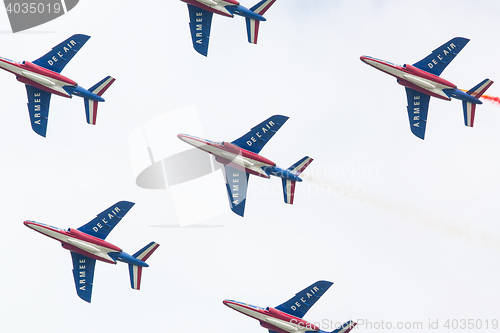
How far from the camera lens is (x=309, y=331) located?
9731 cm

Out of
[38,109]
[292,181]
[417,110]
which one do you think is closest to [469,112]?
[417,110]

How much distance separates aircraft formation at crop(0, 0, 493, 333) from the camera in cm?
9794

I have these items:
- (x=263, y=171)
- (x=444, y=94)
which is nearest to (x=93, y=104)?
(x=263, y=171)

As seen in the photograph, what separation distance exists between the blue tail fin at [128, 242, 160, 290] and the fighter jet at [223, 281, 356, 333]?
11286 millimetres

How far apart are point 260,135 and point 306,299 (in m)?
21.1

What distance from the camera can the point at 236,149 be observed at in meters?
100

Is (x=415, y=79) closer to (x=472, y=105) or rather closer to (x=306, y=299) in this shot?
(x=472, y=105)

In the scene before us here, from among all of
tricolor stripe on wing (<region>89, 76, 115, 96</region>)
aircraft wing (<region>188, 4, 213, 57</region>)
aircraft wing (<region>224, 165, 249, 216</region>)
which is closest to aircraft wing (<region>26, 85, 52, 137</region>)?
tricolor stripe on wing (<region>89, 76, 115, 96</region>)

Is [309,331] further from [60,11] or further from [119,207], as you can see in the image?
[60,11]

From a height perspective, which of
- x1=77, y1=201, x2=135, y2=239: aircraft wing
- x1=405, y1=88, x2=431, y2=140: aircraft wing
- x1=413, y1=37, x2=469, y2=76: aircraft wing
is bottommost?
x1=77, y1=201, x2=135, y2=239: aircraft wing

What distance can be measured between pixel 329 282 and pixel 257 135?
800 inches

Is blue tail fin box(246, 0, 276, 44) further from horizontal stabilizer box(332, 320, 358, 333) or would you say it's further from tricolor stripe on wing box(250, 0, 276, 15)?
horizontal stabilizer box(332, 320, 358, 333)

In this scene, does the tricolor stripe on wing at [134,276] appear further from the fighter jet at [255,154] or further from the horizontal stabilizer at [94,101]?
the horizontal stabilizer at [94,101]

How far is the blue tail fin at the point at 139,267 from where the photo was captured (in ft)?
325
